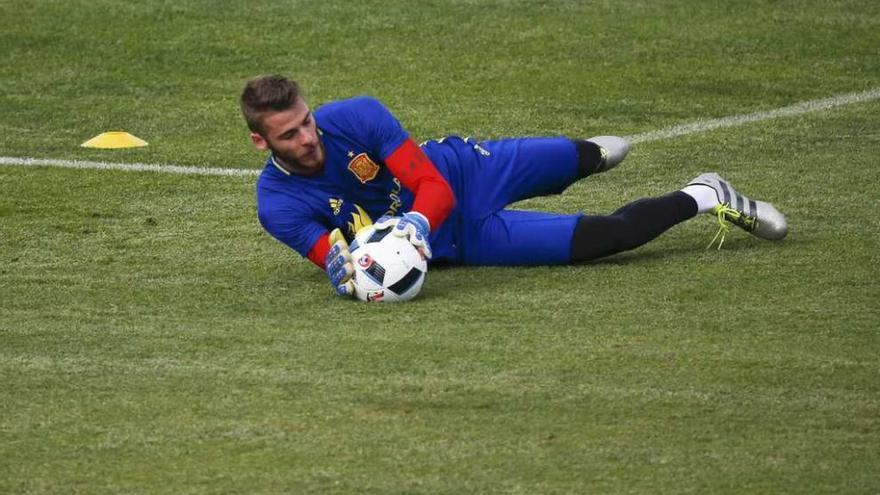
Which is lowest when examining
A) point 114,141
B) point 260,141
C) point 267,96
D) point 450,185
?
point 114,141

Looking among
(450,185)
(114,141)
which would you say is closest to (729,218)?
(450,185)

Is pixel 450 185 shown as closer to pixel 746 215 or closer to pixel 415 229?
pixel 415 229

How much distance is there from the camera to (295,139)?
727 centimetres

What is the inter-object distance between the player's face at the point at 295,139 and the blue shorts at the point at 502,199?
677 millimetres

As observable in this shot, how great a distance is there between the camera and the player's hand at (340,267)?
7129 mm

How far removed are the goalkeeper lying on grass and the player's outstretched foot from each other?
10 mm

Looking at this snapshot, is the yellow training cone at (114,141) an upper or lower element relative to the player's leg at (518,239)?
lower

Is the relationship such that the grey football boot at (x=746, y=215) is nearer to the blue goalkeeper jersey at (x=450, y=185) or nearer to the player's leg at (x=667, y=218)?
the player's leg at (x=667, y=218)

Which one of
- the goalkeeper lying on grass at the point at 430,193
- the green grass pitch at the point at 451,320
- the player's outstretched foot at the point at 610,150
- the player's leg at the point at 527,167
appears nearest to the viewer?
the green grass pitch at the point at 451,320

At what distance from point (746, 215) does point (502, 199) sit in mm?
1117

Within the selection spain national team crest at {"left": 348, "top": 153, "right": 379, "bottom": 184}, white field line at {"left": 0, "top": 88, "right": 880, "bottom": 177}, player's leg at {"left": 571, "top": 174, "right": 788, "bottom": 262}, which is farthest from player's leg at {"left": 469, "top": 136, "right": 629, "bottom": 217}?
white field line at {"left": 0, "top": 88, "right": 880, "bottom": 177}

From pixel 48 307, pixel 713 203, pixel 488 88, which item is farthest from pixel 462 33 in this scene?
pixel 48 307

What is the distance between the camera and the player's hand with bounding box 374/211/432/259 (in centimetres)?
716

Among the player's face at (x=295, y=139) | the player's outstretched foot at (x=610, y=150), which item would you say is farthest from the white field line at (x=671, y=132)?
the player's face at (x=295, y=139)
